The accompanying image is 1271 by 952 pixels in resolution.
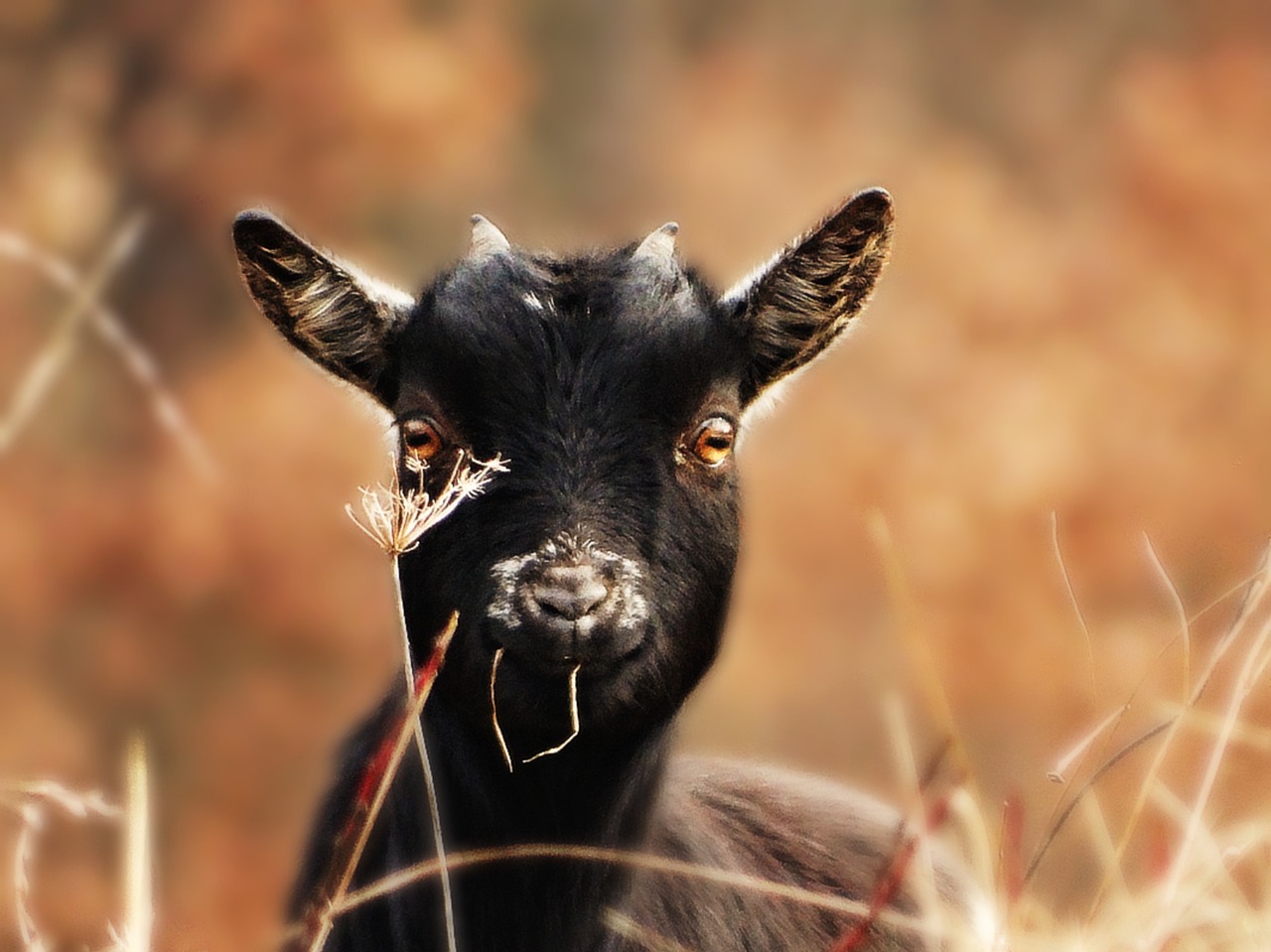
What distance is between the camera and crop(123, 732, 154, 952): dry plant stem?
3066 millimetres

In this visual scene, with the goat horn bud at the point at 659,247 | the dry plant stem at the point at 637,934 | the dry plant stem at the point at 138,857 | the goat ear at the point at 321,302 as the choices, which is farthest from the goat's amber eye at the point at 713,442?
the dry plant stem at the point at 138,857

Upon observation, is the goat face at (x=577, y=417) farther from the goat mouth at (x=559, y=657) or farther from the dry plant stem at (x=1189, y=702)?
the dry plant stem at (x=1189, y=702)

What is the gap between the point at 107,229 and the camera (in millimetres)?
18438

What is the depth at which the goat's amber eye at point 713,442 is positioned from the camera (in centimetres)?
483

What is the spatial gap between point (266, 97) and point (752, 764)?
45.2ft

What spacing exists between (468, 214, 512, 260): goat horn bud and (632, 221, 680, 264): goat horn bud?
14.5 inches

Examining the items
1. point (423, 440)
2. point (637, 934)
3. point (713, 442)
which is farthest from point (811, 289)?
point (637, 934)

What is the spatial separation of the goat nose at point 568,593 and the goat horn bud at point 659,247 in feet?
3.82

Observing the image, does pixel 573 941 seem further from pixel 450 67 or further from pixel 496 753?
pixel 450 67

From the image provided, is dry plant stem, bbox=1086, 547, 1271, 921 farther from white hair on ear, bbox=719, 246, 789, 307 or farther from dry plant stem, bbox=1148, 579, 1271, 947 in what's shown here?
white hair on ear, bbox=719, 246, 789, 307

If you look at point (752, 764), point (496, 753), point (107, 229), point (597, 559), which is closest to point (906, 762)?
point (597, 559)

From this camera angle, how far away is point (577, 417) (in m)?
4.66

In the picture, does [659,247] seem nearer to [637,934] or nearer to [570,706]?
[570,706]

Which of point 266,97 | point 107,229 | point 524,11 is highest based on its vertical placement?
point 524,11
